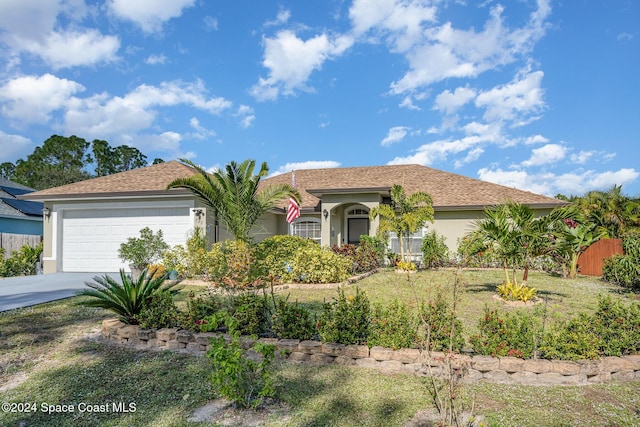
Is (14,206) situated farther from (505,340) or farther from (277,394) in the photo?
(505,340)

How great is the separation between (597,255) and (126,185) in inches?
736

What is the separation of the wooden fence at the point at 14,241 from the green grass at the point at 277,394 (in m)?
12.7

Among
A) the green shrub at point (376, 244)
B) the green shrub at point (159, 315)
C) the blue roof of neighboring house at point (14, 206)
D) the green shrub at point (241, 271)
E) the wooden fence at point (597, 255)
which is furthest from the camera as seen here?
the blue roof of neighboring house at point (14, 206)

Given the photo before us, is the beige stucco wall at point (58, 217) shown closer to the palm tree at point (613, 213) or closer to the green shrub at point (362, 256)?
the green shrub at point (362, 256)

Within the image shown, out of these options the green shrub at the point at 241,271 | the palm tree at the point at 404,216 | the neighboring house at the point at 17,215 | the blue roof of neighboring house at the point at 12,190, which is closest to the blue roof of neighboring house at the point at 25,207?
the neighboring house at the point at 17,215

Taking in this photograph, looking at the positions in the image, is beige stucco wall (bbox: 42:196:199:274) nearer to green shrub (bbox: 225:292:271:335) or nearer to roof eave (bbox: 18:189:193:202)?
roof eave (bbox: 18:189:193:202)

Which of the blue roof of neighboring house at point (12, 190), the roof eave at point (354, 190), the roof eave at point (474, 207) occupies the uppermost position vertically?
the blue roof of neighboring house at point (12, 190)

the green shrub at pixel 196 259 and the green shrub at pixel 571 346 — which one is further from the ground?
the green shrub at pixel 196 259

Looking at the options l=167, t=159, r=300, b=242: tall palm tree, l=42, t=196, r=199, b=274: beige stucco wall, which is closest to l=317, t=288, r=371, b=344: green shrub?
l=167, t=159, r=300, b=242: tall palm tree

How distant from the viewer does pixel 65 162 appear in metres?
41.0

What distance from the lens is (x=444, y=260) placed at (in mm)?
15633

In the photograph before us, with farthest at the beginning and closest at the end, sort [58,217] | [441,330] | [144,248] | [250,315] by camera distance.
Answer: [58,217]
[144,248]
[250,315]
[441,330]

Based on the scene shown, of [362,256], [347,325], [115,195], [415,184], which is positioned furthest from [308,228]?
[347,325]

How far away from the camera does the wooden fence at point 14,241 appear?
50.7ft
